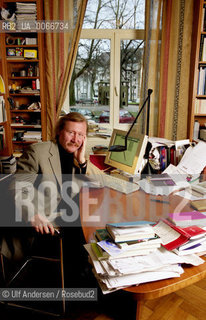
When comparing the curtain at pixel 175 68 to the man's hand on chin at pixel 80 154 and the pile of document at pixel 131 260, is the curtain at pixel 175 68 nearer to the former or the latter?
the man's hand on chin at pixel 80 154

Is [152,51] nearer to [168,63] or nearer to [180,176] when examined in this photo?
[168,63]

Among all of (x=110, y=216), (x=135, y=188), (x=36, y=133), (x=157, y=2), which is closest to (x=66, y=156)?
(x=135, y=188)

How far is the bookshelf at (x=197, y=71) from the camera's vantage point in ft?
10.2

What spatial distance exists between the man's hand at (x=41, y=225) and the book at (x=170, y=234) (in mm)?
559

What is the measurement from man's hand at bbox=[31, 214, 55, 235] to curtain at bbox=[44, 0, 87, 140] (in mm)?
2241

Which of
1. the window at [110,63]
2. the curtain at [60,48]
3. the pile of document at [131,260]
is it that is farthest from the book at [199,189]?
the curtain at [60,48]

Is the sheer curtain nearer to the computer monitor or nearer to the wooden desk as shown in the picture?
the computer monitor

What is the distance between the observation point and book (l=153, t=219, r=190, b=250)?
3.65 ft

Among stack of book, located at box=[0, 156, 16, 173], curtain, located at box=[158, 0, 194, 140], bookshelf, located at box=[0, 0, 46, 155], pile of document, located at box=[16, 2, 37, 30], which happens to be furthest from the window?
stack of book, located at box=[0, 156, 16, 173]

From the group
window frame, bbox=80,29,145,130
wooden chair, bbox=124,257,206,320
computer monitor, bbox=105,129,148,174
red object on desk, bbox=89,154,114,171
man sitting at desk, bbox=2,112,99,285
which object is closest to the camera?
wooden chair, bbox=124,257,206,320

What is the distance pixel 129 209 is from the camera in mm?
1517

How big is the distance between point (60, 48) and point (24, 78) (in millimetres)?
597

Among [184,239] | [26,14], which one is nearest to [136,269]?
[184,239]

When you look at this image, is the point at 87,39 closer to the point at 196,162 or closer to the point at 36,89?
the point at 36,89
